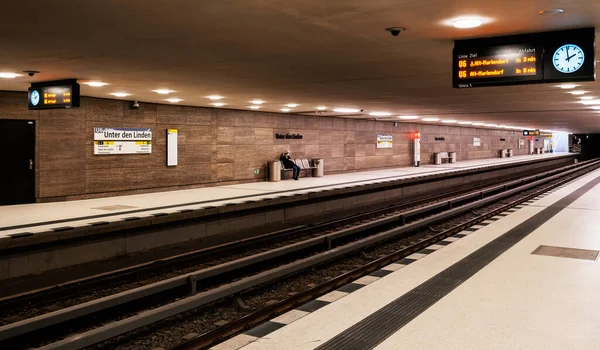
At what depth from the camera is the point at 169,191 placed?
16344 millimetres

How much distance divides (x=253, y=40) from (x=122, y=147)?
9.49 metres

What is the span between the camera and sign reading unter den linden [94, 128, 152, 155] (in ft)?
47.2

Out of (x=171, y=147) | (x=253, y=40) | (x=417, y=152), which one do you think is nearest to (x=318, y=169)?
(x=171, y=147)

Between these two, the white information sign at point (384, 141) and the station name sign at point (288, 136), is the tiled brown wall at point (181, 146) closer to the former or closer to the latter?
the station name sign at point (288, 136)

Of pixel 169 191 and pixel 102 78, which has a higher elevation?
pixel 102 78

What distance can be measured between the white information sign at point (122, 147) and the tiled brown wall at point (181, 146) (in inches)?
6.6

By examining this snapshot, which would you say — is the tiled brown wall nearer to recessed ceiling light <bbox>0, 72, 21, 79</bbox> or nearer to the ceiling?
the ceiling

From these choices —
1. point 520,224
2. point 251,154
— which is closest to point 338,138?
point 251,154

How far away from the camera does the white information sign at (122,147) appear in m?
14.4

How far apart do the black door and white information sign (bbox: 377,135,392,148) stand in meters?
19.2

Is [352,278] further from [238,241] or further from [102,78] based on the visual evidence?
[102,78]

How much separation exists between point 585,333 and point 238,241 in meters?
6.87

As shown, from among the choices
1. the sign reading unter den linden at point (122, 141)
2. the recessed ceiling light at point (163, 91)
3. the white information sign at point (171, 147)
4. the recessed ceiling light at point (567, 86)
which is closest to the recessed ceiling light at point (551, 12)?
the recessed ceiling light at point (567, 86)

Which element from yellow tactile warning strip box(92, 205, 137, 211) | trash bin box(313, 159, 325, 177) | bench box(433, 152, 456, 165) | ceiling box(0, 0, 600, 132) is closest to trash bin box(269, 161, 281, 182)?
trash bin box(313, 159, 325, 177)
